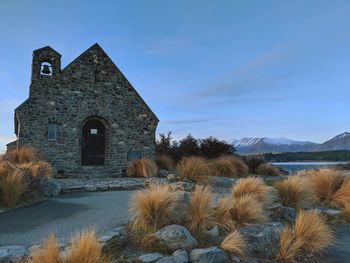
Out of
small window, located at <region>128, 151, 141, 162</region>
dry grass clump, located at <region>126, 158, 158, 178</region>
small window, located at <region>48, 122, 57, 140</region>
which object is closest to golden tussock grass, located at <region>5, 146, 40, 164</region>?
small window, located at <region>48, 122, 57, 140</region>

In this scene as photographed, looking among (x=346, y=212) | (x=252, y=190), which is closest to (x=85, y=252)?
(x=252, y=190)

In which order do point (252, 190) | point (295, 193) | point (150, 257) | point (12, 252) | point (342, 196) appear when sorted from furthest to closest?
point (342, 196)
point (295, 193)
point (252, 190)
point (150, 257)
point (12, 252)

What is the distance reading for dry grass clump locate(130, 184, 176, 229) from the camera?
25.1ft

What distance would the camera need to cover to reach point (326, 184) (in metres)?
12.8

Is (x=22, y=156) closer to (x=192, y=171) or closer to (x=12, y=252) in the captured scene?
(x=192, y=171)

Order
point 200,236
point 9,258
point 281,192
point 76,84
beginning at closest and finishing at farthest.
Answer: point 9,258
point 200,236
point 281,192
point 76,84

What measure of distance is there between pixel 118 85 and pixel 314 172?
32.3 ft

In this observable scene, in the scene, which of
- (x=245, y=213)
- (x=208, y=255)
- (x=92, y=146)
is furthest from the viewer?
(x=92, y=146)

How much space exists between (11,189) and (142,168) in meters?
8.37

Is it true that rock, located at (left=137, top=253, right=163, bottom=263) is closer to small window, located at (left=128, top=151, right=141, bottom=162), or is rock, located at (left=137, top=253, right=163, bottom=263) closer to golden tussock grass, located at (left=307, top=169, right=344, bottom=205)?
golden tussock grass, located at (left=307, top=169, right=344, bottom=205)

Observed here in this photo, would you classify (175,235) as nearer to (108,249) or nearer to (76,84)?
(108,249)

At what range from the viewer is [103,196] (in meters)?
11.7

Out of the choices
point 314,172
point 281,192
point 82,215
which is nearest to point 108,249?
point 82,215

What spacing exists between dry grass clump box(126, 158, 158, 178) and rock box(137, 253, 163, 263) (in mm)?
10911
